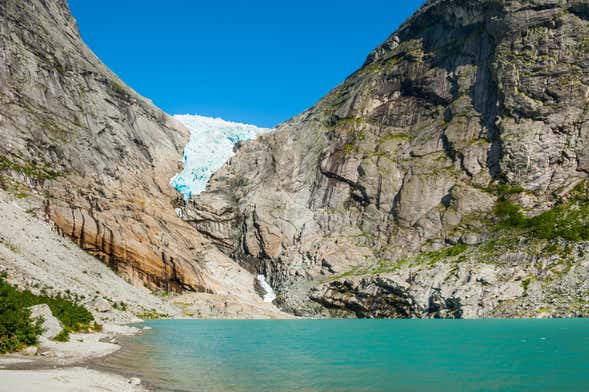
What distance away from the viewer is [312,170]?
159625 millimetres

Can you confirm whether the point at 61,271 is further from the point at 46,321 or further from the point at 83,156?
the point at 83,156

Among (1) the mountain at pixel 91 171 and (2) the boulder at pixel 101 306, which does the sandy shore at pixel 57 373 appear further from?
(1) the mountain at pixel 91 171

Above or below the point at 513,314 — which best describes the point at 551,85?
above

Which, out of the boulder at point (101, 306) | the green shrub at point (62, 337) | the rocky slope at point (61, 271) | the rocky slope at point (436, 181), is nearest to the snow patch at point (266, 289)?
the rocky slope at point (436, 181)

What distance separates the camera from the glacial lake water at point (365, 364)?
26.5m

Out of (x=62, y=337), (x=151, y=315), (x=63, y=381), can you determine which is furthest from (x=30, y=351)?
(x=151, y=315)

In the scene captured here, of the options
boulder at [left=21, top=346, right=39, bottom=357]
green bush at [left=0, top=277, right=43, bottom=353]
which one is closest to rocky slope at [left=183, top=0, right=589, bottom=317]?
green bush at [left=0, top=277, right=43, bottom=353]

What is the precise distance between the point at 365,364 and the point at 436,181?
364 ft

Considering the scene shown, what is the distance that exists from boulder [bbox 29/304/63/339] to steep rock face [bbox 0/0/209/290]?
255 ft

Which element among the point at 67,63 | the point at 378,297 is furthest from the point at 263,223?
the point at 67,63

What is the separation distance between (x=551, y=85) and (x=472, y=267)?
59269 mm

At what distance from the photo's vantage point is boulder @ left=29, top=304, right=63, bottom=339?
119ft

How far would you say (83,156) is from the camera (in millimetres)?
130625

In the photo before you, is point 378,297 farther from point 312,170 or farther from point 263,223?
point 312,170
